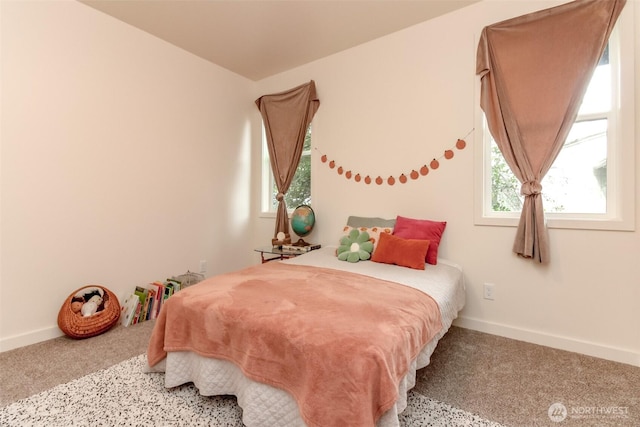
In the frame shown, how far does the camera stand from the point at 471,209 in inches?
95.9

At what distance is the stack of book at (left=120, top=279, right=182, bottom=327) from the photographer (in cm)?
252

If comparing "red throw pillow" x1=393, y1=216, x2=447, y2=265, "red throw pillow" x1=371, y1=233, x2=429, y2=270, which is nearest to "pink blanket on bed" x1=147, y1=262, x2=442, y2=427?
"red throw pillow" x1=371, y1=233, x2=429, y2=270

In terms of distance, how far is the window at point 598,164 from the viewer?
1.91 metres

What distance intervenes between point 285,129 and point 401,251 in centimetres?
206

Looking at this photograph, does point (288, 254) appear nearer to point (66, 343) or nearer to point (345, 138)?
point (345, 138)

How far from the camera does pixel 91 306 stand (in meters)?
2.32

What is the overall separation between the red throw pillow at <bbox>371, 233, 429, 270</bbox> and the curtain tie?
75 centimetres

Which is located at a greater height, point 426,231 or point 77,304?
point 426,231

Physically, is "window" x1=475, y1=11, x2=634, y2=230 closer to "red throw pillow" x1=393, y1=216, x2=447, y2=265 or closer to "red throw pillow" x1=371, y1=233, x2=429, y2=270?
"red throw pillow" x1=393, y1=216, x2=447, y2=265

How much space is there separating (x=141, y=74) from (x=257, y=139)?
1435 millimetres

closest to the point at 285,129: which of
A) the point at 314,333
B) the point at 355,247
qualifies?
the point at 355,247

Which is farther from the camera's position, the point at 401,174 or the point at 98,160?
the point at 401,174

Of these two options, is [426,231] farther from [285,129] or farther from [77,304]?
[77,304]

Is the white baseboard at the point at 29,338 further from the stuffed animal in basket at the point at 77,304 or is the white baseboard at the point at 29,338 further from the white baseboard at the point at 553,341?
the white baseboard at the point at 553,341
